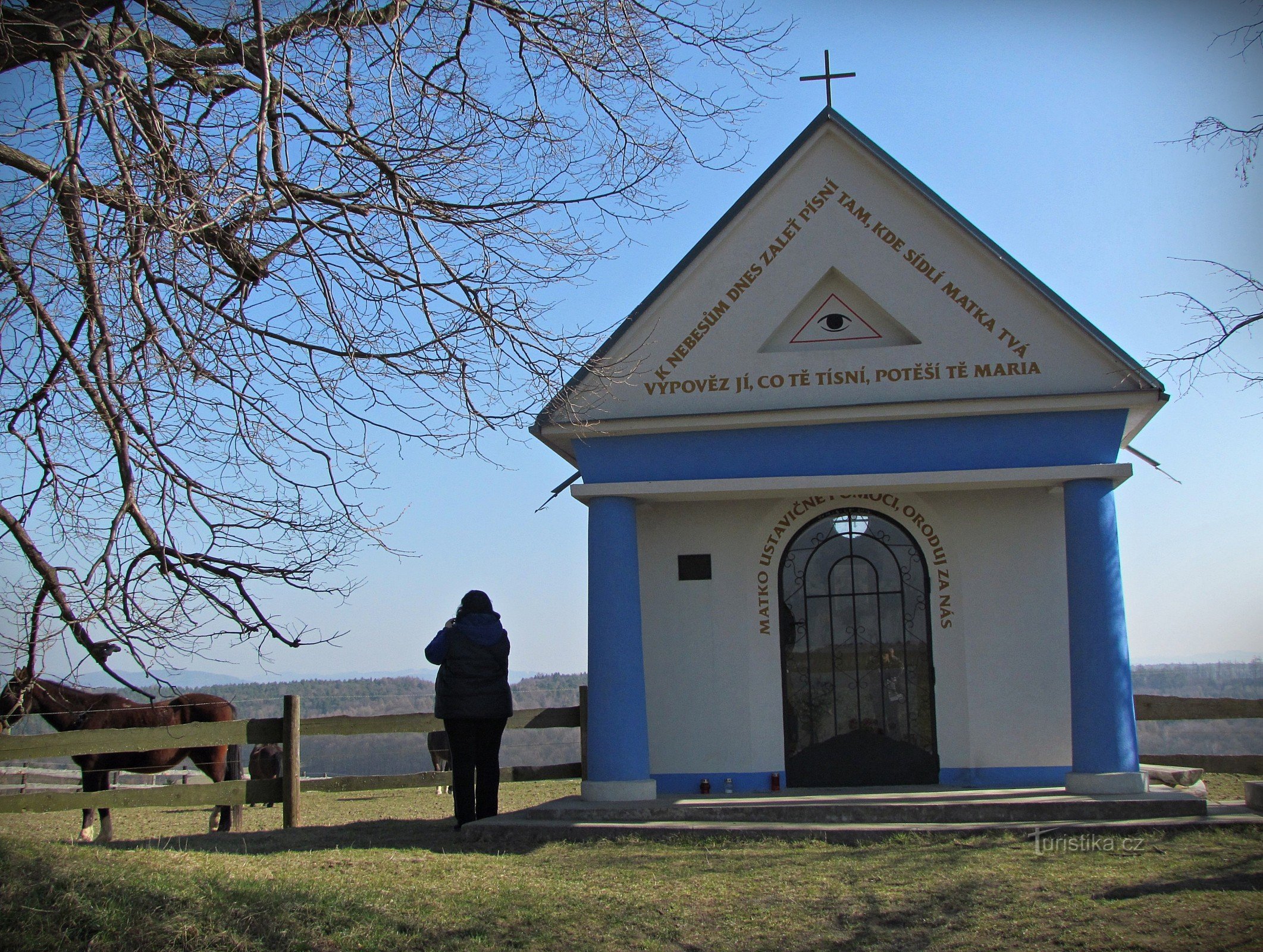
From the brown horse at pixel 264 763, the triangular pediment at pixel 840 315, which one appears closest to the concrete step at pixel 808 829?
the triangular pediment at pixel 840 315

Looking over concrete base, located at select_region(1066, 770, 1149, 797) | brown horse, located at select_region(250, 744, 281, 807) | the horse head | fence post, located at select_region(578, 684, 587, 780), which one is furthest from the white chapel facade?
brown horse, located at select_region(250, 744, 281, 807)

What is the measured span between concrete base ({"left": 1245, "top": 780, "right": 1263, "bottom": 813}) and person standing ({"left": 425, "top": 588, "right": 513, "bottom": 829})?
607 centimetres

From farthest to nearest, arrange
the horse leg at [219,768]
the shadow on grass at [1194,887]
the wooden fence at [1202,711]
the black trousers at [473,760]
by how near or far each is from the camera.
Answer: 1. the wooden fence at [1202,711]
2. the horse leg at [219,768]
3. the black trousers at [473,760]
4. the shadow on grass at [1194,887]

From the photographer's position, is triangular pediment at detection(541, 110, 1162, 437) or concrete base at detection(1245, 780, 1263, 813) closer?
concrete base at detection(1245, 780, 1263, 813)

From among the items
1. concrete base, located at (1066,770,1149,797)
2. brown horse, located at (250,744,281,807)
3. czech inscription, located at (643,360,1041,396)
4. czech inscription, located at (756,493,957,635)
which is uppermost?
czech inscription, located at (643,360,1041,396)

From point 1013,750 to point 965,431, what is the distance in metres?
3.12

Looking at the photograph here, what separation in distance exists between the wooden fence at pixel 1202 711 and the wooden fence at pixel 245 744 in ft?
19.0

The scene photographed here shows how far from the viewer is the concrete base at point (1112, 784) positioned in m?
9.57

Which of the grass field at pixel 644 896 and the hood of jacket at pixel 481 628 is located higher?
the hood of jacket at pixel 481 628

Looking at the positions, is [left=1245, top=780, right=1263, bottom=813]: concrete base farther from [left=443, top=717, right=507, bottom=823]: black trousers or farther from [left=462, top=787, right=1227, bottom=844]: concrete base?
[left=443, top=717, right=507, bottom=823]: black trousers

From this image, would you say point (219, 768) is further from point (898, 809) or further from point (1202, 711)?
point (1202, 711)

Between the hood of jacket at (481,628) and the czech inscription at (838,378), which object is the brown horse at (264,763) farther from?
the czech inscription at (838,378)

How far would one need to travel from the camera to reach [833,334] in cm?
1108

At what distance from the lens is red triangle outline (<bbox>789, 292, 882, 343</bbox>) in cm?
1102
